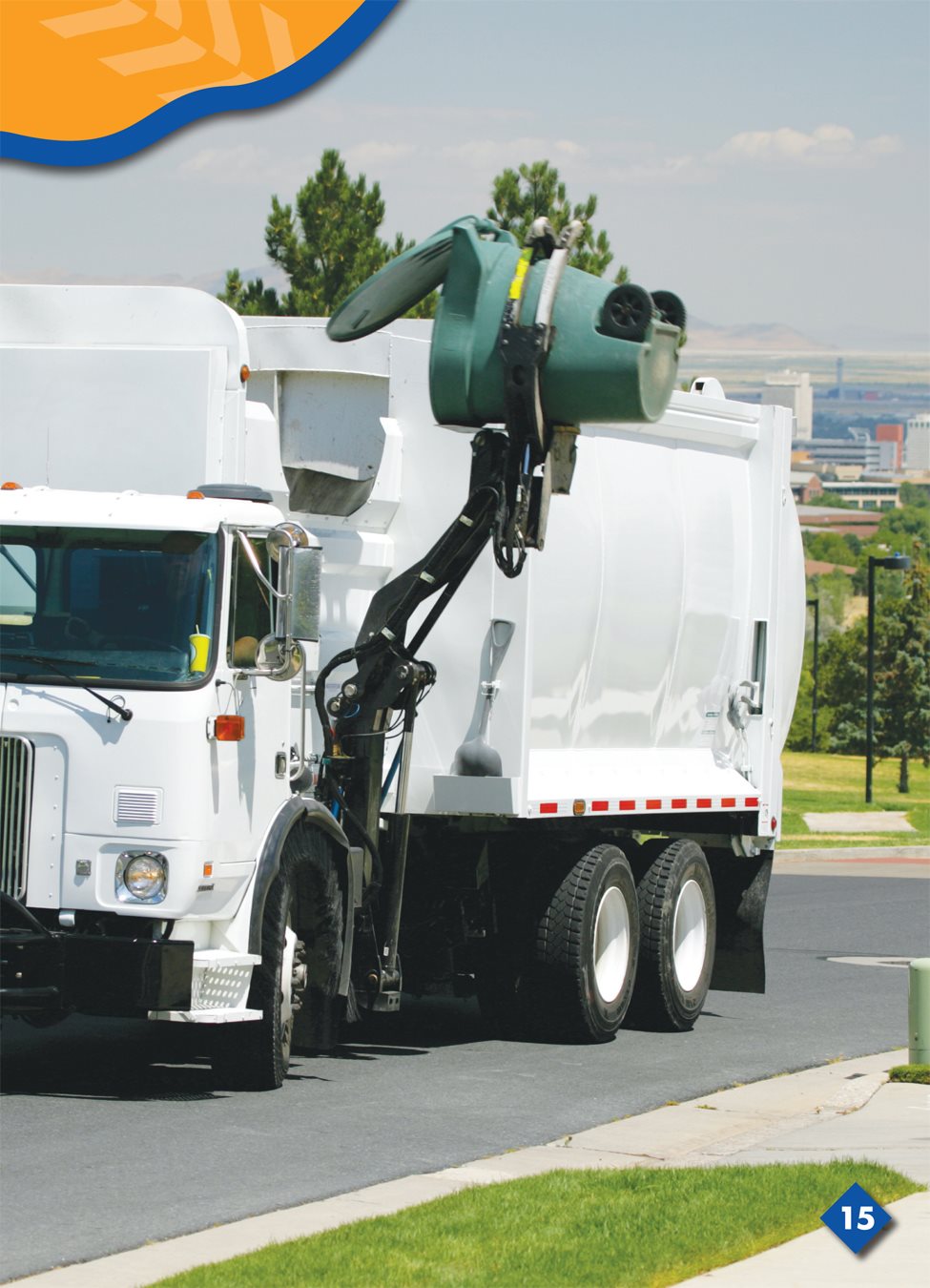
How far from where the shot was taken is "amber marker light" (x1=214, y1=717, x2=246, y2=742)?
1000cm

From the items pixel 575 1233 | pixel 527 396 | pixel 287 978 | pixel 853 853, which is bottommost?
pixel 853 853

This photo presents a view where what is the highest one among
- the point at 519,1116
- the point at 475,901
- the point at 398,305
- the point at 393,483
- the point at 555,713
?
the point at 398,305

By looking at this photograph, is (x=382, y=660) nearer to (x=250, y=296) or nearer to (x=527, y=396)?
(x=527, y=396)

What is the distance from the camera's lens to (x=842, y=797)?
55688mm

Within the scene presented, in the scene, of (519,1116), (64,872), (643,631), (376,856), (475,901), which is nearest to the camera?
(64,872)

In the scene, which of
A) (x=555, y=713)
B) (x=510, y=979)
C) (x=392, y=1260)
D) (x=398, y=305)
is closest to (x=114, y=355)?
(x=398, y=305)

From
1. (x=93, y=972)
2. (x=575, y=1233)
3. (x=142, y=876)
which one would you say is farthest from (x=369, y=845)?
(x=575, y=1233)

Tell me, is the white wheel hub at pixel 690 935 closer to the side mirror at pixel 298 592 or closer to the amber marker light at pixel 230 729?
the amber marker light at pixel 230 729

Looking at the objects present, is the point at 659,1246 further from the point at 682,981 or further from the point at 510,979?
the point at 682,981

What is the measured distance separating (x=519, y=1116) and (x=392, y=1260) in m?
3.39

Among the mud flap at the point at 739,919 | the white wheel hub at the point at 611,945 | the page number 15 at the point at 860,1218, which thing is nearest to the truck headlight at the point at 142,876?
the page number 15 at the point at 860,1218

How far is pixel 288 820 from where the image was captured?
10.6 metres

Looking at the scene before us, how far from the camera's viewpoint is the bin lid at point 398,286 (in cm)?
1108

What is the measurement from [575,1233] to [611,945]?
591cm
